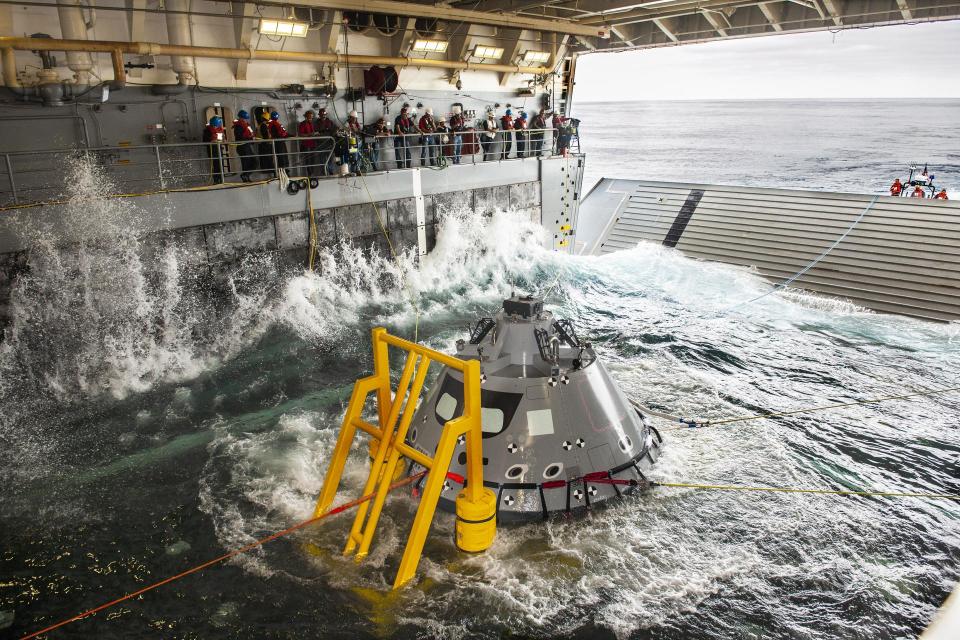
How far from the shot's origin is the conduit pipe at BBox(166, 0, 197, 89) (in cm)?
1326

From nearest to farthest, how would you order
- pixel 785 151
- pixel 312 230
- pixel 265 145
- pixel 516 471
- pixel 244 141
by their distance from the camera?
pixel 516 471 → pixel 244 141 → pixel 312 230 → pixel 265 145 → pixel 785 151

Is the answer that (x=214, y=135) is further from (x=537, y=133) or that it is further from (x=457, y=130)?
(x=537, y=133)

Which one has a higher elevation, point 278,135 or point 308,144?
point 278,135

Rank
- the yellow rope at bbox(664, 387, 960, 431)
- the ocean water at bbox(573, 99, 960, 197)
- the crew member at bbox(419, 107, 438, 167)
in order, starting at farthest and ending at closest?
the ocean water at bbox(573, 99, 960, 197) < the crew member at bbox(419, 107, 438, 167) < the yellow rope at bbox(664, 387, 960, 431)

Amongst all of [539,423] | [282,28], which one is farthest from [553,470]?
[282,28]

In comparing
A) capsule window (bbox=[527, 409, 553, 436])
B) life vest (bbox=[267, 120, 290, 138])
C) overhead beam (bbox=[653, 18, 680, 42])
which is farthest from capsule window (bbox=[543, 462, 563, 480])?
overhead beam (bbox=[653, 18, 680, 42])

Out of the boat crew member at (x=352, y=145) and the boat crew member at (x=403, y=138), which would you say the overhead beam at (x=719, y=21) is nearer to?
the boat crew member at (x=403, y=138)

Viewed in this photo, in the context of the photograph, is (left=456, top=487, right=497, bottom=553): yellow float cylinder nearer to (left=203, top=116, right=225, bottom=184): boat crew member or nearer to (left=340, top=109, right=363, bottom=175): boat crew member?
(left=203, top=116, right=225, bottom=184): boat crew member

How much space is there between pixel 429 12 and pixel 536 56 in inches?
357

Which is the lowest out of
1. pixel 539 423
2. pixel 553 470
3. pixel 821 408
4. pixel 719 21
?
pixel 821 408

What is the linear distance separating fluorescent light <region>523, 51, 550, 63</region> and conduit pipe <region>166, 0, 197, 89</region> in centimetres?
1188

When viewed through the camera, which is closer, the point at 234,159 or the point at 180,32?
the point at 180,32

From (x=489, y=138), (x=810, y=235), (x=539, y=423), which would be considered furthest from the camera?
(x=489, y=138)

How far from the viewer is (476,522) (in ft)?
22.7
